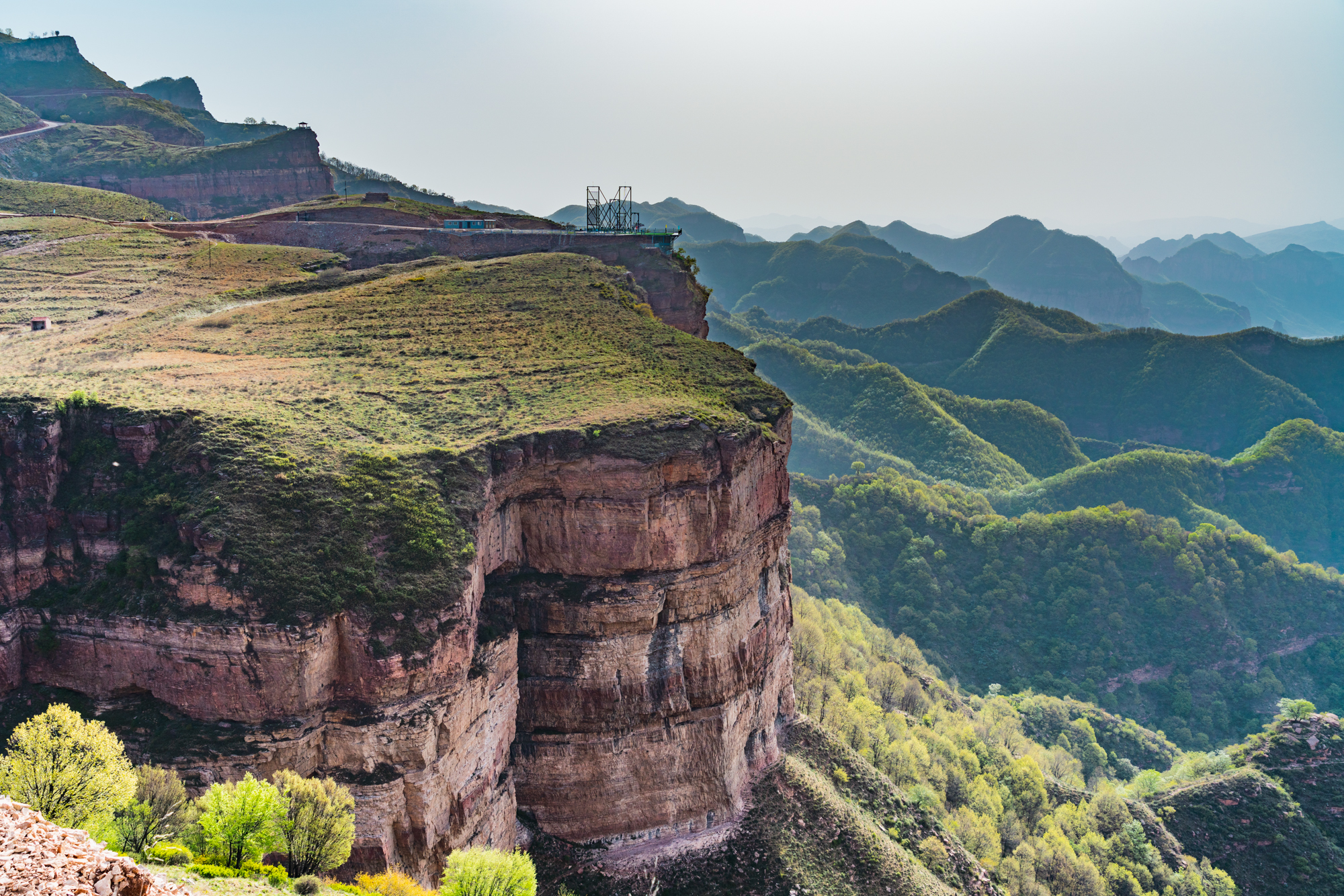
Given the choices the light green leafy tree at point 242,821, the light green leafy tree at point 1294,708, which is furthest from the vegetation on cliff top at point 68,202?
the light green leafy tree at point 1294,708

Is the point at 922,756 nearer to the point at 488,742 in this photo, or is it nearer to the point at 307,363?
the point at 488,742

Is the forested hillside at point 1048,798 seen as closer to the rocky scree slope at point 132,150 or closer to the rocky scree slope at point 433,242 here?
the rocky scree slope at point 433,242

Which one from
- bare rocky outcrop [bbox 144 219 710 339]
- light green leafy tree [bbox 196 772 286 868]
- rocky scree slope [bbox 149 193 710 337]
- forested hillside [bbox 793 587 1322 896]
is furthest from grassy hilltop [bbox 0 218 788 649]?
forested hillside [bbox 793 587 1322 896]

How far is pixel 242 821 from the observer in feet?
84.2

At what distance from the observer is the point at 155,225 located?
82938 mm

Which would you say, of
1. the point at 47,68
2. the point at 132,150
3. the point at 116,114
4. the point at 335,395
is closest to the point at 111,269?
the point at 335,395

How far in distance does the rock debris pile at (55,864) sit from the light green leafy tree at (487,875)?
46.1 ft

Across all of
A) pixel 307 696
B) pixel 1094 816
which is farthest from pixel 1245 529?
pixel 307 696

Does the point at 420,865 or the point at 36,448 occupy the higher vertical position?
the point at 36,448

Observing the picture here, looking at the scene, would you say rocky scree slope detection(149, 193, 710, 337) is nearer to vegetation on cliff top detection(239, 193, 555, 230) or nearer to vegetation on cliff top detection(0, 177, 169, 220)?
vegetation on cliff top detection(239, 193, 555, 230)

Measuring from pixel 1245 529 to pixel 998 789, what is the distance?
Answer: 402ft

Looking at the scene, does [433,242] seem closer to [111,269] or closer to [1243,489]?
[111,269]

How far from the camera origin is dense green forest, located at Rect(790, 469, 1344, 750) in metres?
105

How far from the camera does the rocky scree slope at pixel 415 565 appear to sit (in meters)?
29.7
